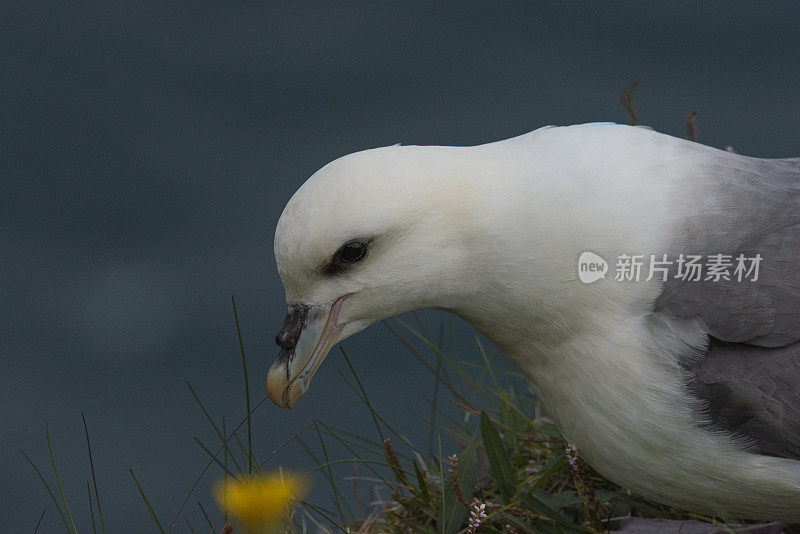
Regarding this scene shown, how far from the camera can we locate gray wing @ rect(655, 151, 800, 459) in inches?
101

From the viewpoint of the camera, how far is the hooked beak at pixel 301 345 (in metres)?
2.61

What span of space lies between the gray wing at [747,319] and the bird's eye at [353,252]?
79 centimetres

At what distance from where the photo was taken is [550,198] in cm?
256

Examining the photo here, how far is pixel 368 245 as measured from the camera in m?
2.49

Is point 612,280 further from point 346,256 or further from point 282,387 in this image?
point 282,387

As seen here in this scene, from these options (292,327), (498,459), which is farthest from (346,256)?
(498,459)

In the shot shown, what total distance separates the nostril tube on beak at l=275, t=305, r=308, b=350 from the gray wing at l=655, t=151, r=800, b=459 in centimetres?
94

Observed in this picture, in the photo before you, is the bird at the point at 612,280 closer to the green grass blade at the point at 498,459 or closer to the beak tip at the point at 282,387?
the beak tip at the point at 282,387

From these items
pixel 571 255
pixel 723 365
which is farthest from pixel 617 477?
pixel 571 255

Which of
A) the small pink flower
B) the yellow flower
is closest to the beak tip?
the small pink flower

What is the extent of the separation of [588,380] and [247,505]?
1414mm

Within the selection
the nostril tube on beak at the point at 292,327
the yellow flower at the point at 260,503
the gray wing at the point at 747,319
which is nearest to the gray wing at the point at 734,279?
the gray wing at the point at 747,319

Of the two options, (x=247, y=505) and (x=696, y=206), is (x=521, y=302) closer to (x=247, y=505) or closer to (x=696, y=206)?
(x=696, y=206)

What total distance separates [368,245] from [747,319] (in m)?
1.01
